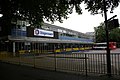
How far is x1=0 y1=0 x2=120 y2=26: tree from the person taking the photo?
11.5m

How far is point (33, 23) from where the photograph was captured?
21.4m

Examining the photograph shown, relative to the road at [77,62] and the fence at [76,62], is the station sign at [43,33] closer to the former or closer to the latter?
the fence at [76,62]

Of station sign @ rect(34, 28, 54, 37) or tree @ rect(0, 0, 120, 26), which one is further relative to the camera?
station sign @ rect(34, 28, 54, 37)

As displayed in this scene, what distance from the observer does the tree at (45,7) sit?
1146cm

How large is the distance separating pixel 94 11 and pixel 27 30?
87.8ft

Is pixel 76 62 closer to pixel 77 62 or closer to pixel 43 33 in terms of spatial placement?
pixel 77 62

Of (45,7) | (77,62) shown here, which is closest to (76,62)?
(77,62)

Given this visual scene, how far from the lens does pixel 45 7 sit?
→ 1673 centimetres

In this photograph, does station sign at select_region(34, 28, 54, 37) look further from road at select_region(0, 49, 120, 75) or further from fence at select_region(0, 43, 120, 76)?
road at select_region(0, 49, 120, 75)

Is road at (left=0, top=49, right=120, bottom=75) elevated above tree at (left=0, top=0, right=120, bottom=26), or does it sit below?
below

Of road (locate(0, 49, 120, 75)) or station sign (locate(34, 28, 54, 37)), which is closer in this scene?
road (locate(0, 49, 120, 75))

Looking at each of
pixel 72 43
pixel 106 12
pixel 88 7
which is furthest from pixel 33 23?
pixel 72 43

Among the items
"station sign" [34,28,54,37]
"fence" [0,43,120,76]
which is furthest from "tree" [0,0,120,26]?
"station sign" [34,28,54,37]

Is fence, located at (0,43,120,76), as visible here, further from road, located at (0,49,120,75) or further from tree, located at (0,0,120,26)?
tree, located at (0,0,120,26)
